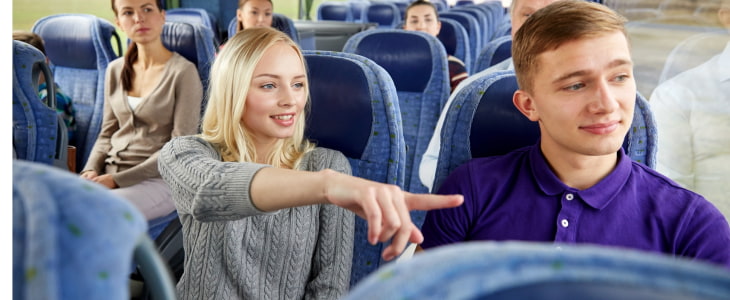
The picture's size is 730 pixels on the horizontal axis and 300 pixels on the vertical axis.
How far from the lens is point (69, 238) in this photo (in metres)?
0.31

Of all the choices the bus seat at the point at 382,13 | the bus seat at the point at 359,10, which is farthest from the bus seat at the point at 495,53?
the bus seat at the point at 359,10

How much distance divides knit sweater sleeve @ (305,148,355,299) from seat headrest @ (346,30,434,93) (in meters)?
1.36

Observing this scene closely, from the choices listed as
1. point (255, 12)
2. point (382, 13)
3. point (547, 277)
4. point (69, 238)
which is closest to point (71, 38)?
point (255, 12)

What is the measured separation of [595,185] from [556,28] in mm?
265

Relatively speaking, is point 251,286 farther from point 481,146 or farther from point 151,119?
point 151,119

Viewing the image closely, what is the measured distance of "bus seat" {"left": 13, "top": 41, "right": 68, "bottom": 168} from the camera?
1.59 m

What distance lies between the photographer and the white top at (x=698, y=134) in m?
1.58

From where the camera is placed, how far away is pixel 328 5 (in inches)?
334

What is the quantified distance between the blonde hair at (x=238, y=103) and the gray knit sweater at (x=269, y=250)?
0.12ft

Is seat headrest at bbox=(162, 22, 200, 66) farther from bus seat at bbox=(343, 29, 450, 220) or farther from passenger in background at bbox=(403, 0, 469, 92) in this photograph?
passenger in background at bbox=(403, 0, 469, 92)

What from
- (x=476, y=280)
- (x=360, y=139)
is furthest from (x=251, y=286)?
(x=476, y=280)

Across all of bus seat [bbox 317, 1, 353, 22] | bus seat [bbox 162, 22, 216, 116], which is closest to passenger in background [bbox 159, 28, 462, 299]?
bus seat [bbox 162, 22, 216, 116]
